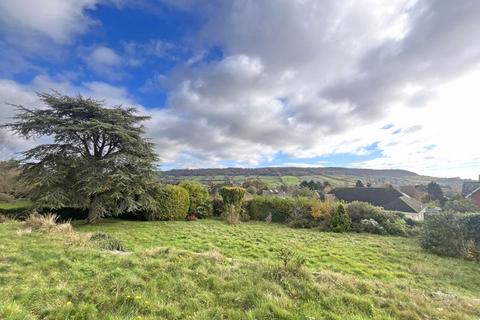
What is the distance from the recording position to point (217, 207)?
65.3 feet

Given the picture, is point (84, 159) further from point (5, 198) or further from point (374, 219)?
point (374, 219)

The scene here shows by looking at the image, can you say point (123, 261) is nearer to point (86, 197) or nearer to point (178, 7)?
point (178, 7)

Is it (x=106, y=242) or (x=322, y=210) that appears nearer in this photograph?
(x=106, y=242)

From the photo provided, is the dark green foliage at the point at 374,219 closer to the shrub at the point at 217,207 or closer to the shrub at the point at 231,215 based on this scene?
the shrub at the point at 231,215

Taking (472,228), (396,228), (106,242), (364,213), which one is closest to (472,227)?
(472,228)

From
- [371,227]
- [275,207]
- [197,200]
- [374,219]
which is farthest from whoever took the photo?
[275,207]

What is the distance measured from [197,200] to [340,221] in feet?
32.1

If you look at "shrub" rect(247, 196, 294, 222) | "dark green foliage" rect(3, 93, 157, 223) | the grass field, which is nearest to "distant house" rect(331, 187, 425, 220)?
"shrub" rect(247, 196, 294, 222)

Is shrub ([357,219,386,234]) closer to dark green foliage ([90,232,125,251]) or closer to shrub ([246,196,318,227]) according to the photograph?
shrub ([246,196,318,227])

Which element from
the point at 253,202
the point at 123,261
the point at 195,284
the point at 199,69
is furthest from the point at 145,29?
the point at 253,202

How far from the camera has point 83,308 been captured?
Result: 3221 mm

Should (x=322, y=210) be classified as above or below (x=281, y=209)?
above

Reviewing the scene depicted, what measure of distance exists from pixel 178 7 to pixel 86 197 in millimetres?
10265

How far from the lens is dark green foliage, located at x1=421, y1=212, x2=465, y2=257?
9883 mm
